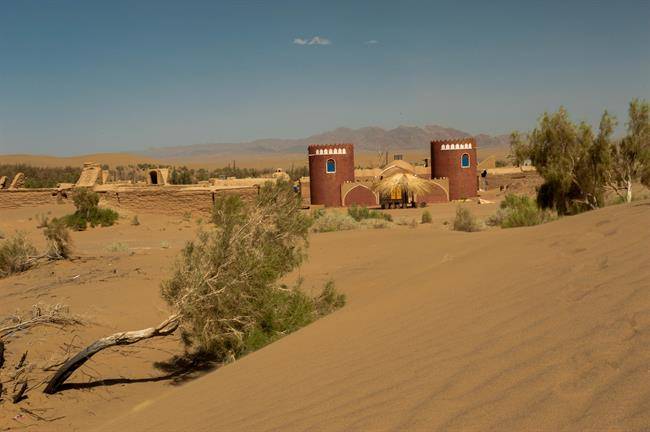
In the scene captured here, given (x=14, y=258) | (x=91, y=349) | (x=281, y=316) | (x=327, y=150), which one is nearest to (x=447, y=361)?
(x=281, y=316)

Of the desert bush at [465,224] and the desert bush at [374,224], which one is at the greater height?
the desert bush at [465,224]

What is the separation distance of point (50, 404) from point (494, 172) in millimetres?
39354

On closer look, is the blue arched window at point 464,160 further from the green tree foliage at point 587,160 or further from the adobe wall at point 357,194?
the green tree foliage at point 587,160

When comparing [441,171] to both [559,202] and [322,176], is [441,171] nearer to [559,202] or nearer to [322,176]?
[322,176]

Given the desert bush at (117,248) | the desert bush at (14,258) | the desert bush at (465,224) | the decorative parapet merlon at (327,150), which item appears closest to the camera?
the desert bush at (14,258)

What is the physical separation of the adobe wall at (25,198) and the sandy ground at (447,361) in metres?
21.6

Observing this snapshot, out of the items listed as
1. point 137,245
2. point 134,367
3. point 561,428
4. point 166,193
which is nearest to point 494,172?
point 166,193

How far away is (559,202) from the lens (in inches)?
632

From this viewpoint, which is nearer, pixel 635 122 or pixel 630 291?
pixel 630 291

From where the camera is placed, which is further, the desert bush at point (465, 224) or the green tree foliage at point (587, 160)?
the desert bush at point (465, 224)

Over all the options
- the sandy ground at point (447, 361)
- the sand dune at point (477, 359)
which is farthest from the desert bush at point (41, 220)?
the sand dune at point (477, 359)

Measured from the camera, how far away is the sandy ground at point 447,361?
2.81 metres

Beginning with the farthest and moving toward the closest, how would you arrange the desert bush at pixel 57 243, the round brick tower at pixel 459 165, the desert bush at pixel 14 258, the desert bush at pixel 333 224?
the round brick tower at pixel 459 165
the desert bush at pixel 333 224
the desert bush at pixel 57 243
the desert bush at pixel 14 258

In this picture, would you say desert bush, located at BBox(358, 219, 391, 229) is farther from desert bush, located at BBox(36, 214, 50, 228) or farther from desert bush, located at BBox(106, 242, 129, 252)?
desert bush, located at BBox(36, 214, 50, 228)
